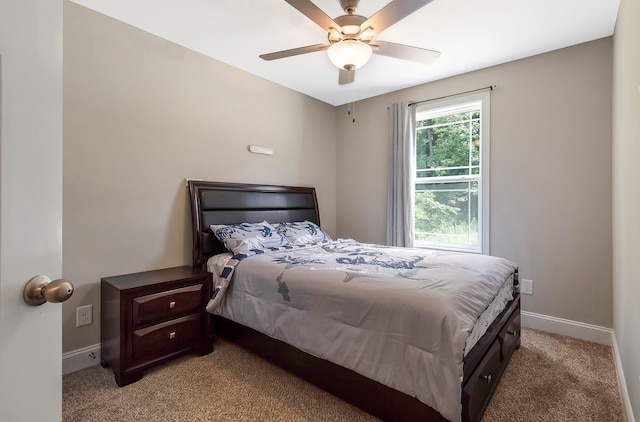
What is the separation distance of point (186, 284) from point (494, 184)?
9.96ft

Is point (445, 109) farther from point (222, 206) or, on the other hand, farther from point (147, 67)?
point (147, 67)

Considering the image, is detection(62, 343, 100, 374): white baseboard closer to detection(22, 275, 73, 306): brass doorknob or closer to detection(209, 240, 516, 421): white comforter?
detection(209, 240, 516, 421): white comforter

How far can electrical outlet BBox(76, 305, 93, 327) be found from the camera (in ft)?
7.13

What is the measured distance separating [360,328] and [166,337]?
1.44 m

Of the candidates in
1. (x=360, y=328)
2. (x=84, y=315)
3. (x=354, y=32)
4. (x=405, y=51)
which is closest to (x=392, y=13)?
(x=354, y=32)

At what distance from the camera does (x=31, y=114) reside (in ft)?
2.04

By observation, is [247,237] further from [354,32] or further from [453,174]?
[453,174]

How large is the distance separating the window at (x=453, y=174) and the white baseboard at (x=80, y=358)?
327cm

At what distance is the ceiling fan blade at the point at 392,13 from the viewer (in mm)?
1677

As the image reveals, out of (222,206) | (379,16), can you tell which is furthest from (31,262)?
(222,206)

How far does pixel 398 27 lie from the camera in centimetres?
240

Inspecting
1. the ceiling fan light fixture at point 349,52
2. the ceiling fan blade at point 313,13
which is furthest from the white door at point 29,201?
the ceiling fan light fixture at point 349,52

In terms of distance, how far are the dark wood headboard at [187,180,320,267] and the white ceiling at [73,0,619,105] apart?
4.19ft

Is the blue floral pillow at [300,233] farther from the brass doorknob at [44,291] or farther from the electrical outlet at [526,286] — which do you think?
the brass doorknob at [44,291]
